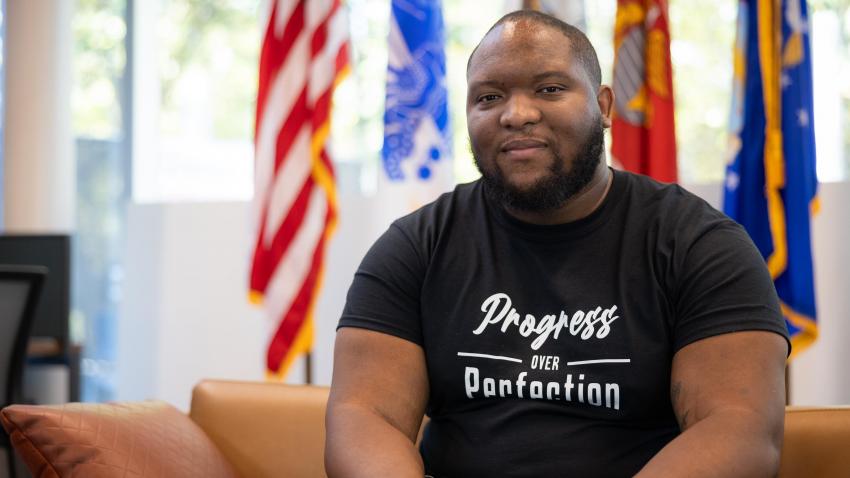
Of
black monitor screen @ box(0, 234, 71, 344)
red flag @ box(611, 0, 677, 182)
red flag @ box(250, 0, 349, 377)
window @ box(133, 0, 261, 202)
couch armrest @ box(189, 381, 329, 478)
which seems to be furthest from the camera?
window @ box(133, 0, 261, 202)

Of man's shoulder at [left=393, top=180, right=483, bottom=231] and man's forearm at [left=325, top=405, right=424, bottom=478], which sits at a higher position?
man's shoulder at [left=393, top=180, right=483, bottom=231]

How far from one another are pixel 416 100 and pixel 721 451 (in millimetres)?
1901

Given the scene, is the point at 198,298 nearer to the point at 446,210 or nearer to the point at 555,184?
the point at 446,210

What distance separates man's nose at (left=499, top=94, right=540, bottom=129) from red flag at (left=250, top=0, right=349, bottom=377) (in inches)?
63.9

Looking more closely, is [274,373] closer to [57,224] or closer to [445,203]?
[445,203]

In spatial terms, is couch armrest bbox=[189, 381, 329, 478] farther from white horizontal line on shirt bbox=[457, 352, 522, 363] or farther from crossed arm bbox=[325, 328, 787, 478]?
white horizontal line on shirt bbox=[457, 352, 522, 363]

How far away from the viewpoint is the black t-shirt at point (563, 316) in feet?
5.03

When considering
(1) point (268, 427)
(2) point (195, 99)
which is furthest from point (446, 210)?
(2) point (195, 99)

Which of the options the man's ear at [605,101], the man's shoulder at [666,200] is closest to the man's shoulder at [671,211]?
the man's shoulder at [666,200]

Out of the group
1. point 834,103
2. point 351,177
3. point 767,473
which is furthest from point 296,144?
point 767,473

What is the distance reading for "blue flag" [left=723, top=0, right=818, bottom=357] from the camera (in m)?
2.75

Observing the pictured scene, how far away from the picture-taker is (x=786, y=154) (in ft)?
9.09

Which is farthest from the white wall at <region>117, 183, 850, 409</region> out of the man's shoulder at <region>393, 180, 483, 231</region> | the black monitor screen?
the man's shoulder at <region>393, 180, 483, 231</region>

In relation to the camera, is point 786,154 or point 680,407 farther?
point 786,154
